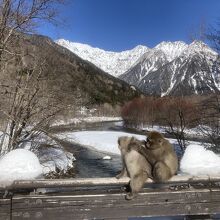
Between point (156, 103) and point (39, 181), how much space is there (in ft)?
259

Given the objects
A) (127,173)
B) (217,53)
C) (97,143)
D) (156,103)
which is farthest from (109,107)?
(127,173)

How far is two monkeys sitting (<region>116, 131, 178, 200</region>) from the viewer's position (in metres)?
4.53

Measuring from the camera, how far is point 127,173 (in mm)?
4773

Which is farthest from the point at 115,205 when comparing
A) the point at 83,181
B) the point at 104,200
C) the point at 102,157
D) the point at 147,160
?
the point at 102,157

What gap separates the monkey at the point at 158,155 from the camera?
4582 mm

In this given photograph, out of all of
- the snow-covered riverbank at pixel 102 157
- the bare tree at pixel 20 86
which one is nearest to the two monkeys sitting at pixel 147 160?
the snow-covered riverbank at pixel 102 157

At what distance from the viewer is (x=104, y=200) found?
4375 millimetres

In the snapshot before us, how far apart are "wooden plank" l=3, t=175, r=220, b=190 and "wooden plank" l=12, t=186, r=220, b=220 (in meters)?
0.12

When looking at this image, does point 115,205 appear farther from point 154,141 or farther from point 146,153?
point 154,141

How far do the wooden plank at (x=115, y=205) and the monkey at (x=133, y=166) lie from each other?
0.11 metres

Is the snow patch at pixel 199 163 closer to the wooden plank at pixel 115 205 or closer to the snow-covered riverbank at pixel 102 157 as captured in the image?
the snow-covered riverbank at pixel 102 157

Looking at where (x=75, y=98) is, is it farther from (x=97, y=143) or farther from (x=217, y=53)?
(x=97, y=143)

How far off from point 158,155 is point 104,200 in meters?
0.89

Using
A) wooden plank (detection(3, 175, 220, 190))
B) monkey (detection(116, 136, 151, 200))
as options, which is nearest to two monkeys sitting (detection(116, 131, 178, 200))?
monkey (detection(116, 136, 151, 200))
